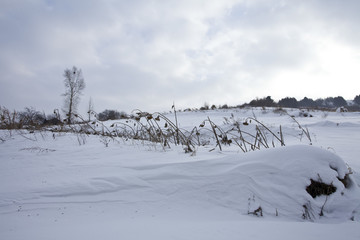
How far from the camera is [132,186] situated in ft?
4.15

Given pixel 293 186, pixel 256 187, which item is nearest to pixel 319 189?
pixel 293 186

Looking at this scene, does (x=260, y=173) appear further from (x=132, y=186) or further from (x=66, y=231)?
(x=66, y=231)

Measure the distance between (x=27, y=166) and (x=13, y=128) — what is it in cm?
423

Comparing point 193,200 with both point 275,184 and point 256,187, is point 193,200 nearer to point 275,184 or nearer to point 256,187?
point 256,187

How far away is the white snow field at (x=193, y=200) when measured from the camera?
855 millimetres

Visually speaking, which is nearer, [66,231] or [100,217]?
[66,231]

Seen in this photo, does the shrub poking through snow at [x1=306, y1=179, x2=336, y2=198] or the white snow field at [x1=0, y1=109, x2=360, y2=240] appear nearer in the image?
the white snow field at [x1=0, y1=109, x2=360, y2=240]

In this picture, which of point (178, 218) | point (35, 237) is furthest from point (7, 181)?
point (178, 218)

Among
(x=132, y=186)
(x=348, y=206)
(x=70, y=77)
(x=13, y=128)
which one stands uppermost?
(x=70, y=77)

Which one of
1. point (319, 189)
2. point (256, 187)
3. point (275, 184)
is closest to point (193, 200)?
point (256, 187)

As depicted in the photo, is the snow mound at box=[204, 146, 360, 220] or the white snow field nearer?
the white snow field

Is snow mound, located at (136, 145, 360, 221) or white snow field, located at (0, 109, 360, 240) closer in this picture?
white snow field, located at (0, 109, 360, 240)

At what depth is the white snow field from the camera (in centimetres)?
85

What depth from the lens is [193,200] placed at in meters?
1.15
